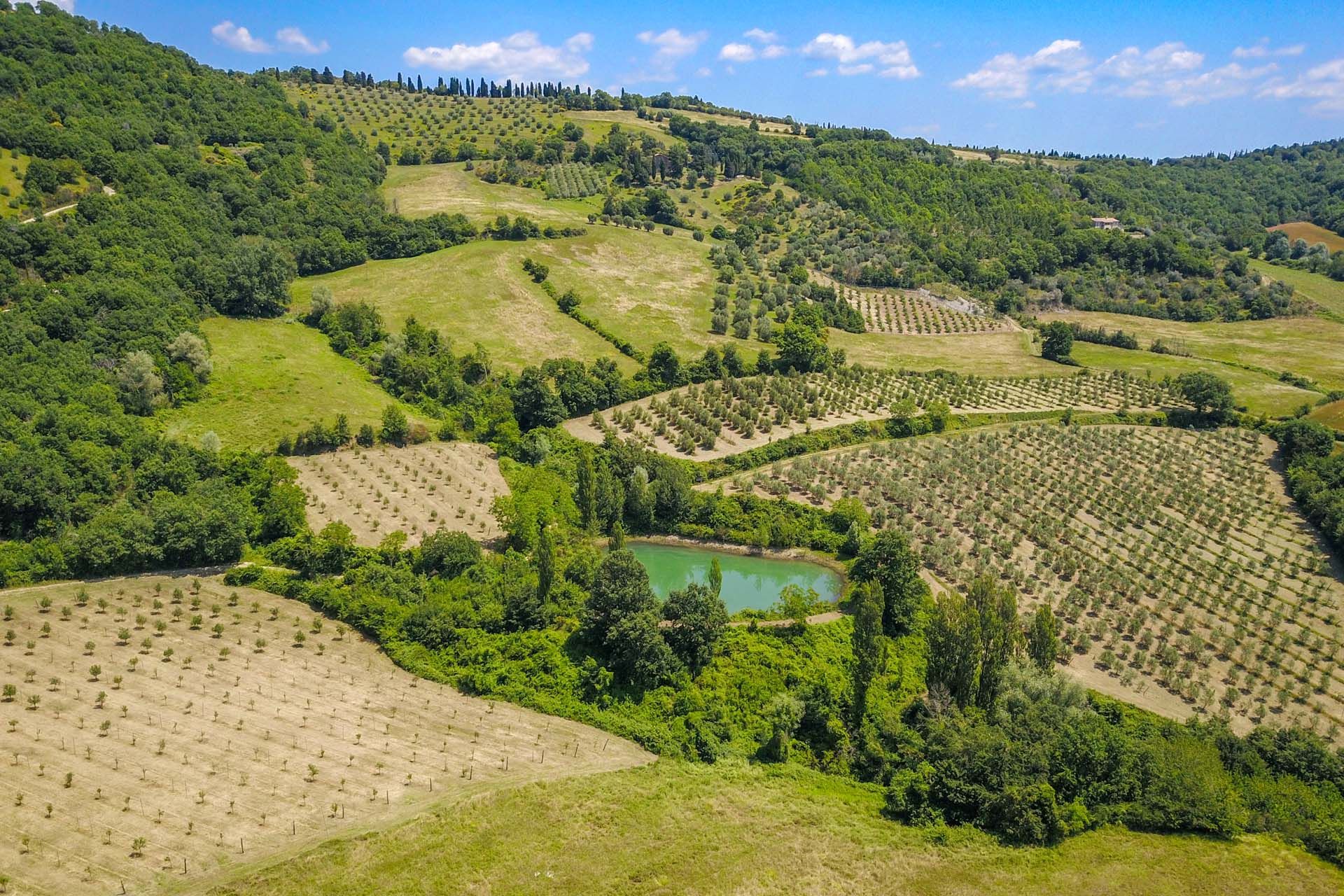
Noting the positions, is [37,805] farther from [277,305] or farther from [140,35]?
[140,35]

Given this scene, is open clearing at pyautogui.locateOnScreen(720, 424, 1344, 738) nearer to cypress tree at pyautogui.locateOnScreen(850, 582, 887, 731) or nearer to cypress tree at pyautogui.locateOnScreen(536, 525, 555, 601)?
cypress tree at pyautogui.locateOnScreen(850, 582, 887, 731)

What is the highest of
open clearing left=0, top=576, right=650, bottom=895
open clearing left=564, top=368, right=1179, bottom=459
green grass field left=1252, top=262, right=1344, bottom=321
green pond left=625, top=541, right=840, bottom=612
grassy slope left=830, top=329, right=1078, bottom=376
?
green grass field left=1252, top=262, right=1344, bottom=321

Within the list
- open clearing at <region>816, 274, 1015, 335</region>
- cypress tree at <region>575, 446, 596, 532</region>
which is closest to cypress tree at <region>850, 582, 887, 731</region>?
cypress tree at <region>575, 446, 596, 532</region>

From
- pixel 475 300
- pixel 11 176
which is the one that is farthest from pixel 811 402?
pixel 11 176

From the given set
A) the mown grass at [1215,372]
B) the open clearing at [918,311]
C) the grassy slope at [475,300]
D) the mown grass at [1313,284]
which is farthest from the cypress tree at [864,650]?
the mown grass at [1313,284]

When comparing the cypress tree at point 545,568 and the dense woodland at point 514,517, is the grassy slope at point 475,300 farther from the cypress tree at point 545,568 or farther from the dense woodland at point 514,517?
the cypress tree at point 545,568

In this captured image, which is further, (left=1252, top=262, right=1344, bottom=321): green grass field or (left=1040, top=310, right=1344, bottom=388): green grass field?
(left=1252, top=262, right=1344, bottom=321): green grass field

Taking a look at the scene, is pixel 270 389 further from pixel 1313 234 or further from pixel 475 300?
pixel 1313 234
